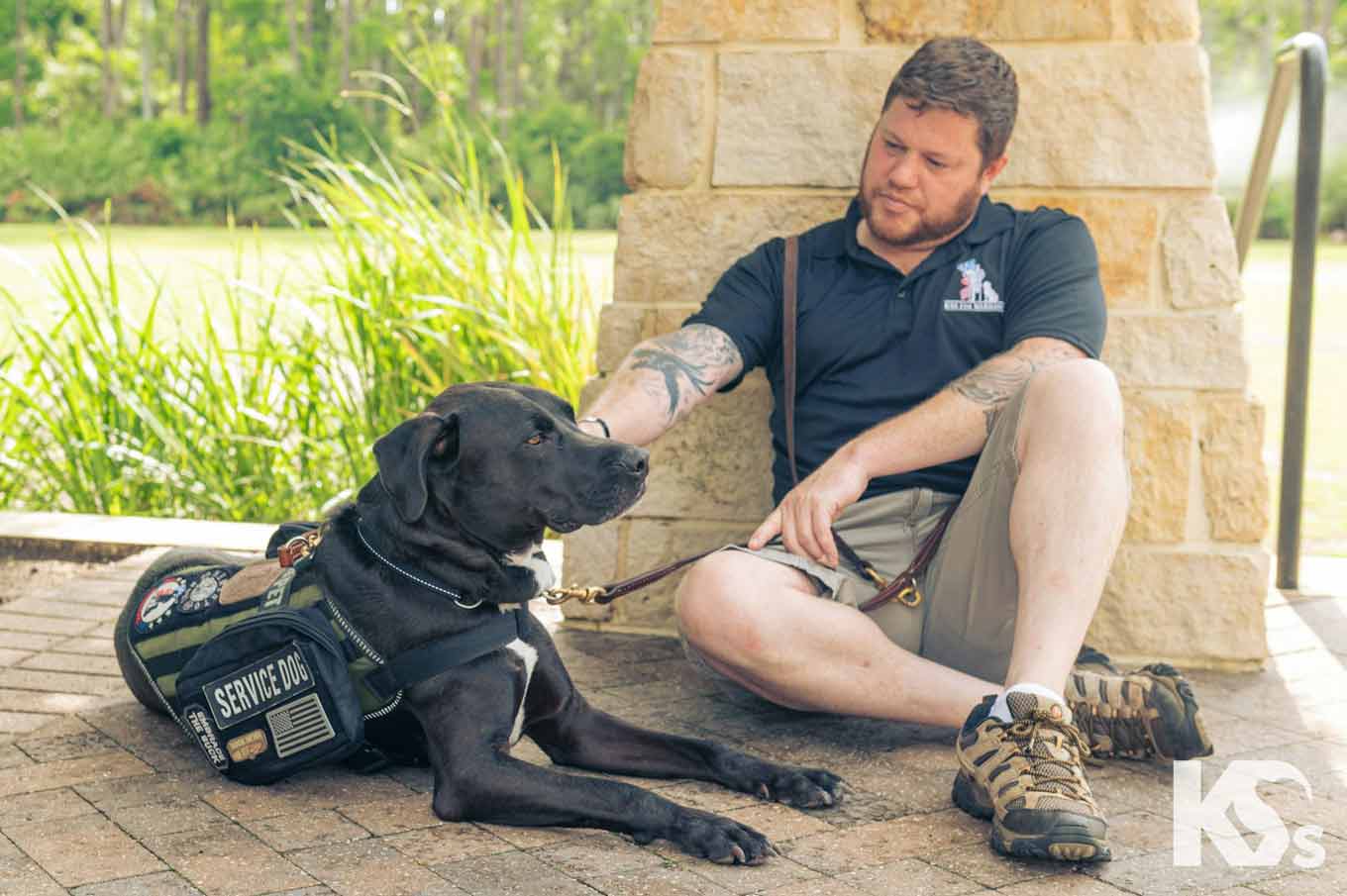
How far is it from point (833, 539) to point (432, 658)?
845 millimetres

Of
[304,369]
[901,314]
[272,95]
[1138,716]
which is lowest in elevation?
[1138,716]

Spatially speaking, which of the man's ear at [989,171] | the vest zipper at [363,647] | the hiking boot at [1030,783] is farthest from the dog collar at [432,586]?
the man's ear at [989,171]

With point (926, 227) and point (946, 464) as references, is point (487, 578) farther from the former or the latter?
point (926, 227)

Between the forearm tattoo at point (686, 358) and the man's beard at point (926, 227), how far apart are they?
411 millimetres

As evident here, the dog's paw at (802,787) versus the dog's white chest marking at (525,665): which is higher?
the dog's white chest marking at (525,665)

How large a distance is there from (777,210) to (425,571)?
1590 millimetres

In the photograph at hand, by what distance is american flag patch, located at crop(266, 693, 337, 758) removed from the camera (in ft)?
8.21

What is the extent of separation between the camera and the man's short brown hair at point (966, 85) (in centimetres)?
309

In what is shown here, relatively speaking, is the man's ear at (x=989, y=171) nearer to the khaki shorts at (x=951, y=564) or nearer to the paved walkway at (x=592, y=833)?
the khaki shorts at (x=951, y=564)

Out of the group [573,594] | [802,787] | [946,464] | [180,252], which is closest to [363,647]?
[573,594]

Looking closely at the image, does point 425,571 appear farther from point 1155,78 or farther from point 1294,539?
point 1294,539

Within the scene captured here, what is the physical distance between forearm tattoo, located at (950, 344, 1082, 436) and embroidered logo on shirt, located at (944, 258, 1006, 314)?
20 cm

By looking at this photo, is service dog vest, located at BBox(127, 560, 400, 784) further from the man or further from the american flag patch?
the man

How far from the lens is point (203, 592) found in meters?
2.78
